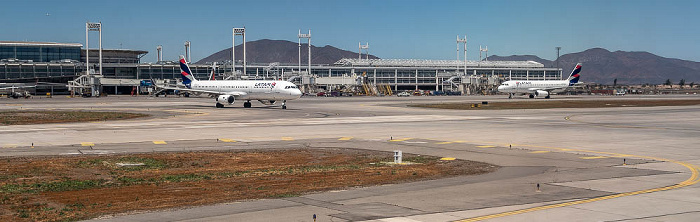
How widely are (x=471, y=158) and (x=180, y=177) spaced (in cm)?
1296

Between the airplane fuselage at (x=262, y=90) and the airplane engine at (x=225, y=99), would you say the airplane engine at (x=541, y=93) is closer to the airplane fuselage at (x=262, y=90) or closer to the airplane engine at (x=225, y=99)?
the airplane fuselage at (x=262, y=90)

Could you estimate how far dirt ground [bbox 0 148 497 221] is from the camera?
17969 mm

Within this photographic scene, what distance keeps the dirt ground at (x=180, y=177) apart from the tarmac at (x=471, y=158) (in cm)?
130

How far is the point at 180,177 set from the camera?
76.3 ft

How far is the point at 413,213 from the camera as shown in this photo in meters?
16.5

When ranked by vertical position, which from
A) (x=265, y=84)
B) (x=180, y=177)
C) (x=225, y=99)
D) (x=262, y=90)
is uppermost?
(x=265, y=84)

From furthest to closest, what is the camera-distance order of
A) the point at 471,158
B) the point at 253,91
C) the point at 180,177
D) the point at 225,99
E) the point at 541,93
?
the point at 541,93 < the point at 253,91 < the point at 225,99 < the point at 471,158 < the point at 180,177

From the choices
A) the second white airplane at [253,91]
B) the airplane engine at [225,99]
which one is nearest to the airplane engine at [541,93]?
the second white airplane at [253,91]

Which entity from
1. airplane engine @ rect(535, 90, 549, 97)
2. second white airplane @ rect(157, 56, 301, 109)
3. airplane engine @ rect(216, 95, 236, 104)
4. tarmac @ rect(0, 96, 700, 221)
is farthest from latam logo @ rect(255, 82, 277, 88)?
airplane engine @ rect(535, 90, 549, 97)

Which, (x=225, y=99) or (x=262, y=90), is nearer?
(x=262, y=90)

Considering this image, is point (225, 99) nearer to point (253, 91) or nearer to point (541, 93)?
point (253, 91)

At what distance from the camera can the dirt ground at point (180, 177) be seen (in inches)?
707

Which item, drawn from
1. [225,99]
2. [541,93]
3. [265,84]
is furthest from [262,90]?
[541,93]

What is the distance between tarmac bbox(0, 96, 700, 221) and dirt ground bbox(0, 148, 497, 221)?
1301mm
